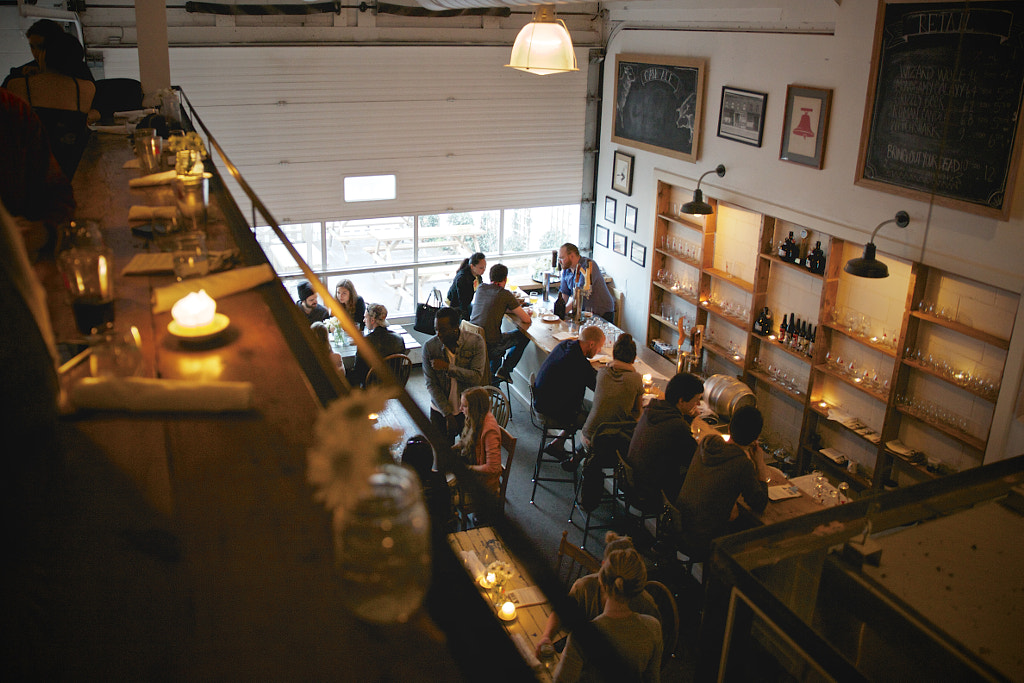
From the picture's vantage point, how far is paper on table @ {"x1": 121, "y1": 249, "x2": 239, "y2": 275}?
1.99m

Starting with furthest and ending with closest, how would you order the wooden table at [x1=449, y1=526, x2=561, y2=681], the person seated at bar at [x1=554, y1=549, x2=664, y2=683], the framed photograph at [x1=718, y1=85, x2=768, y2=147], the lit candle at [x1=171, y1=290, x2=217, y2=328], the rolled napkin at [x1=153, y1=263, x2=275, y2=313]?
the framed photograph at [x1=718, y1=85, x2=768, y2=147], the wooden table at [x1=449, y1=526, x2=561, y2=681], the person seated at bar at [x1=554, y1=549, x2=664, y2=683], the rolled napkin at [x1=153, y1=263, x2=275, y2=313], the lit candle at [x1=171, y1=290, x2=217, y2=328]

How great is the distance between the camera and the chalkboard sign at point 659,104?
8.11 m

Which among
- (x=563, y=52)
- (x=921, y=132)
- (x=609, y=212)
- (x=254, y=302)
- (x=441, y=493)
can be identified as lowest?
(x=441, y=493)

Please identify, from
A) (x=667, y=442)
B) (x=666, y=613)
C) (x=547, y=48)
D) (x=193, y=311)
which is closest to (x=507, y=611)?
(x=666, y=613)

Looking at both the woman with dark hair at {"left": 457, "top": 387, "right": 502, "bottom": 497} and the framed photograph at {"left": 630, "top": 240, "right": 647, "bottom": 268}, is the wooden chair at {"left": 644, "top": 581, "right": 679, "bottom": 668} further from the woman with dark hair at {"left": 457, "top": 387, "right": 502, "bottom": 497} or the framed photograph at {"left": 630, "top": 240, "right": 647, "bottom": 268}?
the framed photograph at {"left": 630, "top": 240, "right": 647, "bottom": 268}

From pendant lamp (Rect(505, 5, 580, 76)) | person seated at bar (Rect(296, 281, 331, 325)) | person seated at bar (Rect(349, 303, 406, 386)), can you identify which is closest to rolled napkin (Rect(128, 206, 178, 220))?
pendant lamp (Rect(505, 5, 580, 76))

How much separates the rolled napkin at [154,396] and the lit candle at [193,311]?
28 cm

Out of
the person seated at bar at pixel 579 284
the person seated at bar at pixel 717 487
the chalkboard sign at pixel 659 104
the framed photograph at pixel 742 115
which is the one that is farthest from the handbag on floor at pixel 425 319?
the person seated at bar at pixel 717 487

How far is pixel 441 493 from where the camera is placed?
4.39 m

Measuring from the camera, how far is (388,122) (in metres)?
9.02

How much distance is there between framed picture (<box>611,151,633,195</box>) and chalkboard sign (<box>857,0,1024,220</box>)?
3.65m

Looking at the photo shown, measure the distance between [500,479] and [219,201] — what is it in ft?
10.5

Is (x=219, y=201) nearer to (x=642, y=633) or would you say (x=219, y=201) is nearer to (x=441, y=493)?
(x=441, y=493)

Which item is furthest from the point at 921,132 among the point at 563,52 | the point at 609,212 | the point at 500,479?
the point at 609,212
